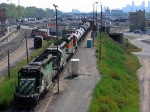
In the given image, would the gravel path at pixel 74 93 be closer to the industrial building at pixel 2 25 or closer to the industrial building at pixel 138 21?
the industrial building at pixel 2 25

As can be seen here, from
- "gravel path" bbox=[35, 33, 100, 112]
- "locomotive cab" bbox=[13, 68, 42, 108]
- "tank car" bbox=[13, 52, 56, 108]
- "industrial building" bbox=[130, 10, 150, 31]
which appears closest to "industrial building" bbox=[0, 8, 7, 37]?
"industrial building" bbox=[130, 10, 150, 31]

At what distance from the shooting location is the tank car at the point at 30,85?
2389cm

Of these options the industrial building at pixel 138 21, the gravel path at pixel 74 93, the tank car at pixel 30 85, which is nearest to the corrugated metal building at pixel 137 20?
the industrial building at pixel 138 21

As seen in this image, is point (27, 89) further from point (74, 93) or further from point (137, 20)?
Answer: point (137, 20)

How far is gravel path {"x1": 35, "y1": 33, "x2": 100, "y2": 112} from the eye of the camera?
80.8 ft

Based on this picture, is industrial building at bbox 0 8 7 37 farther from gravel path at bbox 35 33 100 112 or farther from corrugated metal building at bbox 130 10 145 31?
gravel path at bbox 35 33 100 112

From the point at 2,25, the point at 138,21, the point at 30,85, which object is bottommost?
the point at 30,85

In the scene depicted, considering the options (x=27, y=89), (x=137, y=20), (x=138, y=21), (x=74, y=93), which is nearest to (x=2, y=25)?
(x=137, y=20)

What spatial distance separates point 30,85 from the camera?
79.8 ft

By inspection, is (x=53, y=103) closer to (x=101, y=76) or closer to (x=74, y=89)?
(x=74, y=89)

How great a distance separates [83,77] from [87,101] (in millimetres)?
8088

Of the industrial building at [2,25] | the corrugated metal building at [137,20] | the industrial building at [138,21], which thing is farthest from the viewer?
the industrial building at [138,21]

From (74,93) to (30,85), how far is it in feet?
17.3

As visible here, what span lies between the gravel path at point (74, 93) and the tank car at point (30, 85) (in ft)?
3.30
